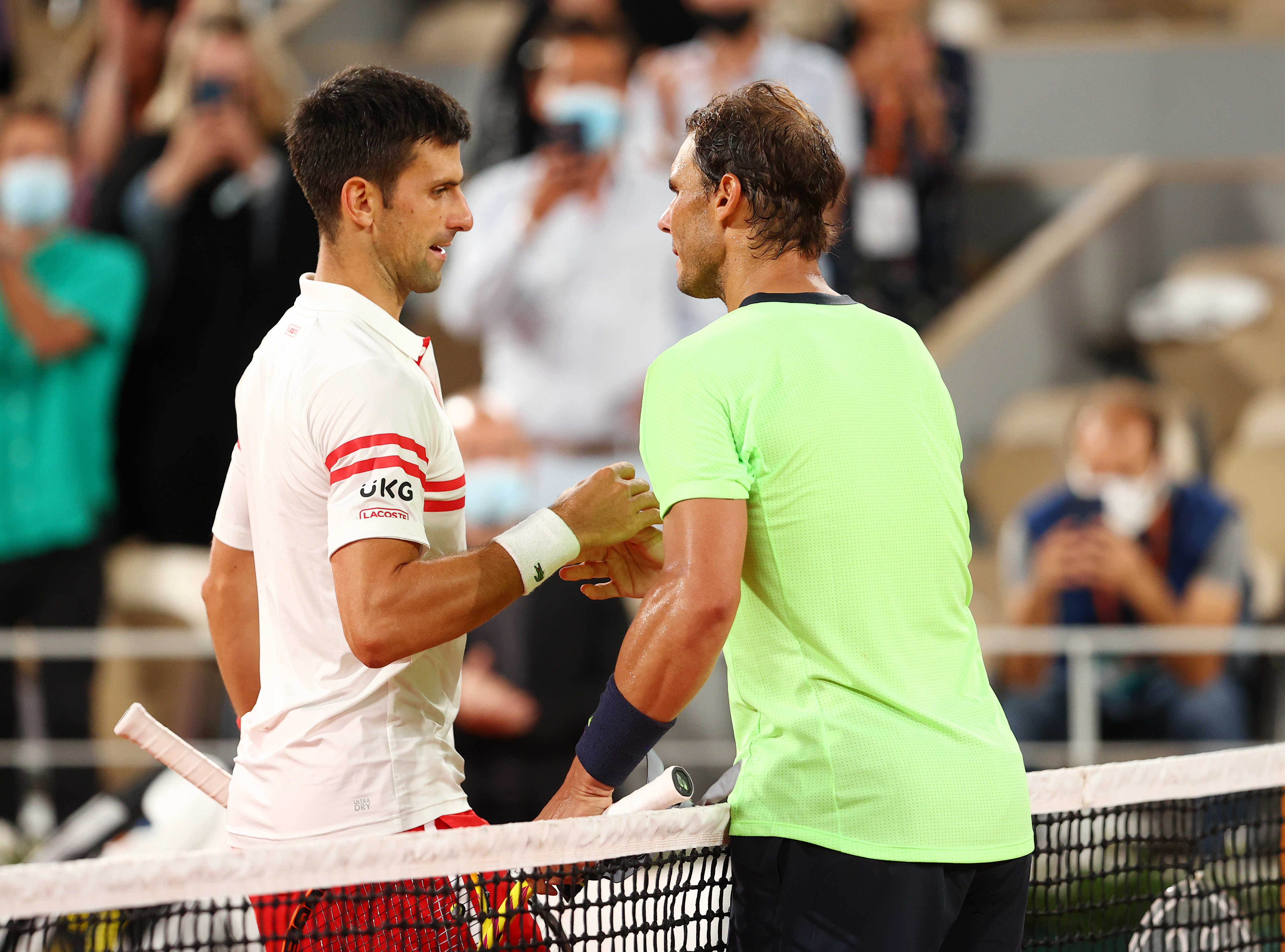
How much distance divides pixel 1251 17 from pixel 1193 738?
4.78 metres

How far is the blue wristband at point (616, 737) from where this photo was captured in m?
1.90

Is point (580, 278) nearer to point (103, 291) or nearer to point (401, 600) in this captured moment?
point (103, 291)

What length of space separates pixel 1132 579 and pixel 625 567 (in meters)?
3.93

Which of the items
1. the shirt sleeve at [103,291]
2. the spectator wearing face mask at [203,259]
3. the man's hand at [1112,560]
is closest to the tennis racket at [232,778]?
the man's hand at [1112,560]

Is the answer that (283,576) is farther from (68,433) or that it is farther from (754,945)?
(68,433)

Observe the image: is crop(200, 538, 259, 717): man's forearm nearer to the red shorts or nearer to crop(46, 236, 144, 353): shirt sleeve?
the red shorts

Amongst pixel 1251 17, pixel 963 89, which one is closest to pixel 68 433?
pixel 963 89

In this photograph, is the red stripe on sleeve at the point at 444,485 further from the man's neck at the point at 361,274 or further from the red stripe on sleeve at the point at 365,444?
the man's neck at the point at 361,274

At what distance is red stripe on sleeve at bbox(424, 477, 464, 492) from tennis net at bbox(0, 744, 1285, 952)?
17.1 inches

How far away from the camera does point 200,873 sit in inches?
71.5

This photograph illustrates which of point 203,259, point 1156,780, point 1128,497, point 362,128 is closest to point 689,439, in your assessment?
point 362,128

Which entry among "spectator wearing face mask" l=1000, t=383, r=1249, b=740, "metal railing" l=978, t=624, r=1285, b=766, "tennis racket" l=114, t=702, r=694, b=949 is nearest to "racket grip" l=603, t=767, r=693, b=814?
"tennis racket" l=114, t=702, r=694, b=949

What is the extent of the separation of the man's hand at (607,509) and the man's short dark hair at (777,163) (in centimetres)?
37

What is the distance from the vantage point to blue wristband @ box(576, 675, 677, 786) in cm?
190
